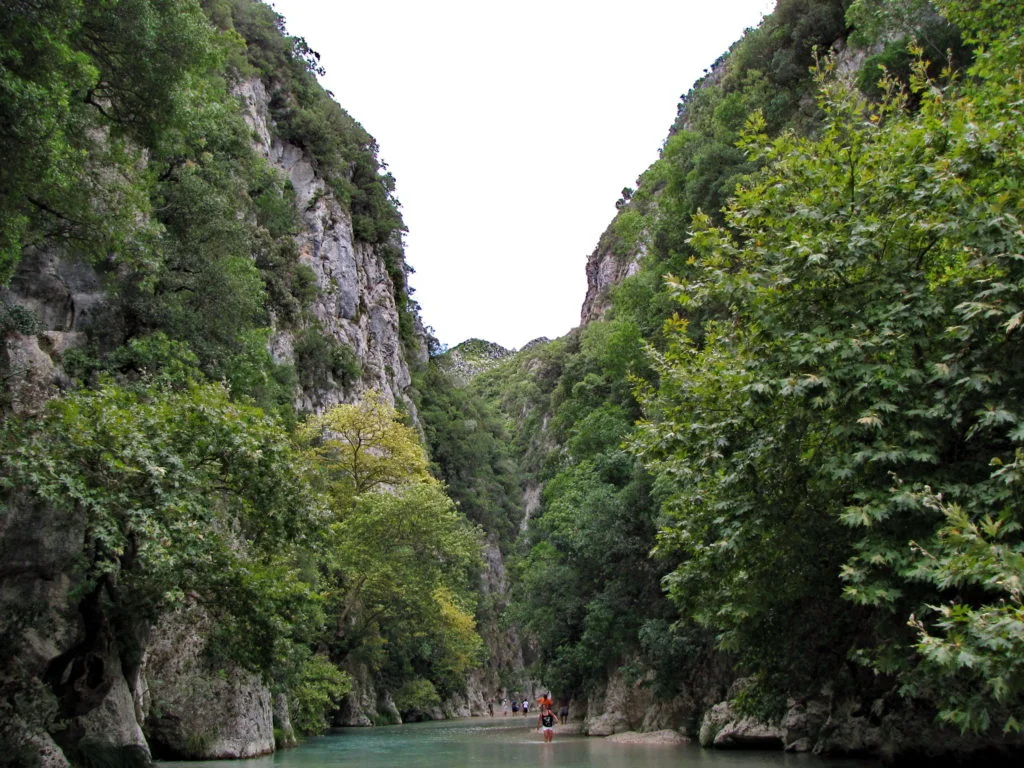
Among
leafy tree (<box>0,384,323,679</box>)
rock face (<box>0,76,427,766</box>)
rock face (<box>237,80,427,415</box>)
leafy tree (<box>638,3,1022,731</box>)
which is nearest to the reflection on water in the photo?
rock face (<box>0,76,427,766</box>)

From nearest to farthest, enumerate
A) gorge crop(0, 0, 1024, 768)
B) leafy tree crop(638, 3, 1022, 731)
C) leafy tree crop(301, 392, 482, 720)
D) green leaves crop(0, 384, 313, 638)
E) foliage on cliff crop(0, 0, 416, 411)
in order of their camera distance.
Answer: leafy tree crop(638, 3, 1022, 731) < gorge crop(0, 0, 1024, 768) < green leaves crop(0, 384, 313, 638) < foliage on cliff crop(0, 0, 416, 411) < leafy tree crop(301, 392, 482, 720)

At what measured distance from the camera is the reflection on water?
15.8 meters

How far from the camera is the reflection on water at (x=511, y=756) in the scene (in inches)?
621

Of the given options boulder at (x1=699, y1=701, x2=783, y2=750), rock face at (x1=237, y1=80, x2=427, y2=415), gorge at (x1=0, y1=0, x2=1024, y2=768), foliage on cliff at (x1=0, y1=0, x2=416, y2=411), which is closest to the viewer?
gorge at (x1=0, y1=0, x2=1024, y2=768)

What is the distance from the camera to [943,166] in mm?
8180

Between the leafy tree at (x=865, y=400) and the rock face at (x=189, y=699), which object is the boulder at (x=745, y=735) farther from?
the rock face at (x=189, y=699)

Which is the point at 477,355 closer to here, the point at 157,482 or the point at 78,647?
the point at 78,647

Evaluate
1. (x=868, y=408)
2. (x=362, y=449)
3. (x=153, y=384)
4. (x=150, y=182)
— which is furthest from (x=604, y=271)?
(x=868, y=408)

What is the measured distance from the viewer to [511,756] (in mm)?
18875

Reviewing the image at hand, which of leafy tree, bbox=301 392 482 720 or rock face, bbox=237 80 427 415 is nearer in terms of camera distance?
Result: leafy tree, bbox=301 392 482 720

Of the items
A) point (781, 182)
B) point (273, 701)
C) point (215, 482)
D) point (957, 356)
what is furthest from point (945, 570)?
point (273, 701)

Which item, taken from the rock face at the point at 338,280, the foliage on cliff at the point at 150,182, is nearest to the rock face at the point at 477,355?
the rock face at the point at 338,280

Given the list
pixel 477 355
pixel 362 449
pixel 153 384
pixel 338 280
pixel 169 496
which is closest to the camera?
pixel 169 496

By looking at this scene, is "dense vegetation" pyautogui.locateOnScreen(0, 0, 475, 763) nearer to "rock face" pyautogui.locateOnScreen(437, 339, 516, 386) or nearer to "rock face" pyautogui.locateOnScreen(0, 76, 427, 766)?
A: "rock face" pyautogui.locateOnScreen(0, 76, 427, 766)
